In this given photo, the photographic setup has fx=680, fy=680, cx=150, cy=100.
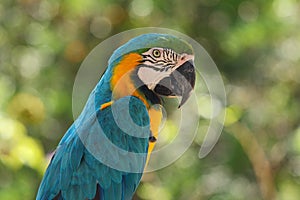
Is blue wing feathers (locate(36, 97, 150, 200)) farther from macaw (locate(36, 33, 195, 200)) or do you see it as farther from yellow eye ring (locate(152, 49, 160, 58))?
yellow eye ring (locate(152, 49, 160, 58))

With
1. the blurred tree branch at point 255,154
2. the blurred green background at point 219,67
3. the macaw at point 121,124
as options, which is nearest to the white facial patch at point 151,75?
the macaw at point 121,124

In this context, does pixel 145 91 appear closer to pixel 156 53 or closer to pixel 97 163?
pixel 156 53

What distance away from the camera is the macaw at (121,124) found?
1696 millimetres

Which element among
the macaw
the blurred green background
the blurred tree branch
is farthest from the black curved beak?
the blurred tree branch

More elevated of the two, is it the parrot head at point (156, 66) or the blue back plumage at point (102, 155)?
the parrot head at point (156, 66)

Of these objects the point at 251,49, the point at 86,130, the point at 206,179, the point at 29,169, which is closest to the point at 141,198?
the point at 206,179

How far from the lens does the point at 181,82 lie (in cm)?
173

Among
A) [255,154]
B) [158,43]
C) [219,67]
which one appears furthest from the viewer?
[219,67]

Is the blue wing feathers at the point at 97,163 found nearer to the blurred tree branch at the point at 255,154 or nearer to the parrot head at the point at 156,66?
the parrot head at the point at 156,66

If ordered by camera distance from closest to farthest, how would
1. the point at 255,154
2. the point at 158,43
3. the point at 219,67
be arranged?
the point at 158,43 < the point at 255,154 < the point at 219,67

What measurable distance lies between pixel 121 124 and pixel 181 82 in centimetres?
19

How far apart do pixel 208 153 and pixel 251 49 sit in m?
0.53

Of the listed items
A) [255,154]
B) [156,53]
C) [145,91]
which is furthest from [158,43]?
[255,154]

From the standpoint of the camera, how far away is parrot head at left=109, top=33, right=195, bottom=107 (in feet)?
5.59
